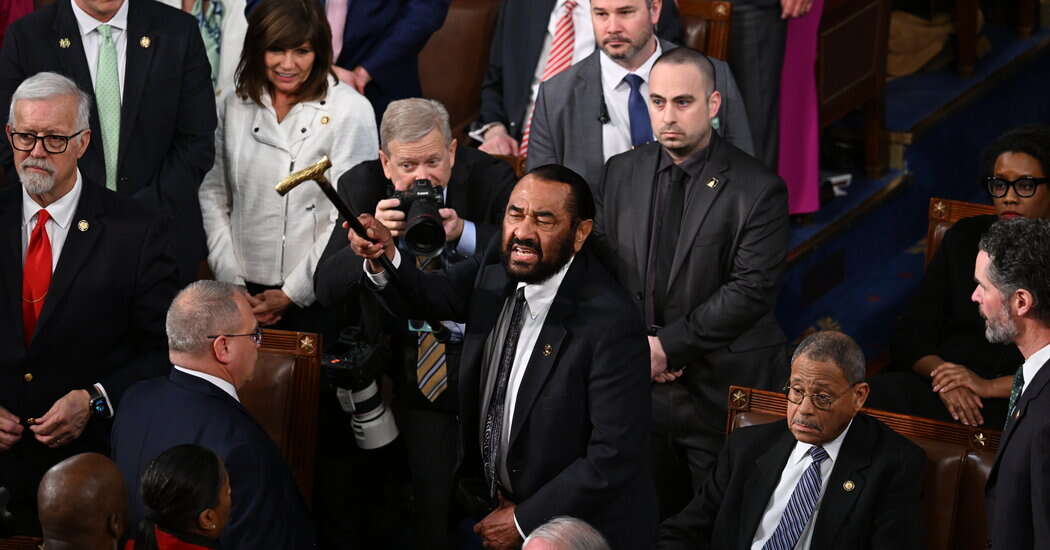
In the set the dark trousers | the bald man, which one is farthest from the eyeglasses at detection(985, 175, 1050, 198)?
the bald man

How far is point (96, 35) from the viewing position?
165 inches

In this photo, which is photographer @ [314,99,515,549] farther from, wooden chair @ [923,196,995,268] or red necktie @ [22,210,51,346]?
wooden chair @ [923,196,995,268]

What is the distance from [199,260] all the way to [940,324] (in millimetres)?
2166

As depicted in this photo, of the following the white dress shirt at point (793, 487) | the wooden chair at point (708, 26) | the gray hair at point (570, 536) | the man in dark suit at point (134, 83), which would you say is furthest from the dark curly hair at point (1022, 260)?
the man in dark suit at point (134, 83)

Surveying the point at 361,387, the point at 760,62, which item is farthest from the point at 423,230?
the point at 760,62

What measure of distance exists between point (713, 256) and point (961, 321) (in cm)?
83

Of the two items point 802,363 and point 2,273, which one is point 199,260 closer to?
point 2,273

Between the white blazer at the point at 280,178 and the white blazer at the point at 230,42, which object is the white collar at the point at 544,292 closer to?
the white blazer at the point at 280,178

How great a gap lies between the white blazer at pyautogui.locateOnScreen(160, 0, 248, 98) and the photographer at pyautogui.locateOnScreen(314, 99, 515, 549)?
95 centimetres

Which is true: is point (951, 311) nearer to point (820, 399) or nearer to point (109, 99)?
point (820, 399)

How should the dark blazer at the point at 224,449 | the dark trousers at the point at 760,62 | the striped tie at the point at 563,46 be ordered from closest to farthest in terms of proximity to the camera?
the dark blazer at the point at 224,449 < the striped tie at the point at 563,46 < the dark trousers at the point at 760,62

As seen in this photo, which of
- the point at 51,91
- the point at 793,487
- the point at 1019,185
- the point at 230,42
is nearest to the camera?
the point at 793,487

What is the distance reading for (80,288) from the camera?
3.62m

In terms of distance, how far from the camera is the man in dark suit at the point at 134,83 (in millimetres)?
4137
